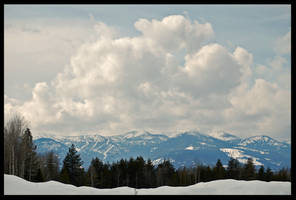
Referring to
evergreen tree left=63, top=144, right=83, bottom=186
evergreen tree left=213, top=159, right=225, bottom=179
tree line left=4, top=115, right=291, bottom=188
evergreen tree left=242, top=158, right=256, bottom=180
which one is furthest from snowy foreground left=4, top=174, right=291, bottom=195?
evergreen tree left=242, top=158, right=256, bottom=180

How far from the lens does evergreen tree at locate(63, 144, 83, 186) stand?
54.8 m

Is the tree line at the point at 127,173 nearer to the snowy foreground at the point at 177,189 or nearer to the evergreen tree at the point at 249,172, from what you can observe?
the evergreen tree at the point at 249,172

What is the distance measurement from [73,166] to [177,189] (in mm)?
41738

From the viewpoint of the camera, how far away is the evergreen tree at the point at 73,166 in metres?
54.8

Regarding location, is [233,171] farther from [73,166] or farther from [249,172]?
[73,166]

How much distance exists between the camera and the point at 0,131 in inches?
835

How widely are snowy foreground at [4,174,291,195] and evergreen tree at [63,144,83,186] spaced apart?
37962 mm

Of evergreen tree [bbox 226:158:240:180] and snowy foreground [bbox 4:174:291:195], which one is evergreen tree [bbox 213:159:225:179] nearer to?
evergreen tree [bbox 226:158:240:180]

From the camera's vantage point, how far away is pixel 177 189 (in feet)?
56.2

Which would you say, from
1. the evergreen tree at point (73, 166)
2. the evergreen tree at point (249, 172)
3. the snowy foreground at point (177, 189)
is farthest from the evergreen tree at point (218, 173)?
the snowy foreground at point (177, 189)

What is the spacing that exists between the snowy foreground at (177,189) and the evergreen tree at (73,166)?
125 ft
